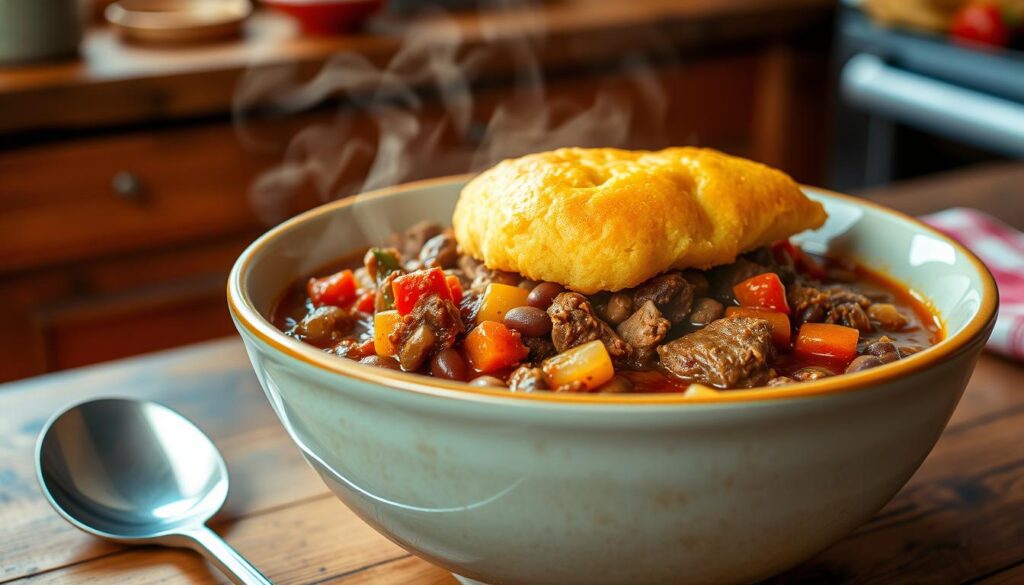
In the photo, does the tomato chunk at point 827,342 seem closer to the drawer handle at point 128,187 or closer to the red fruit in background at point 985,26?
the drawer handle at point 128,187

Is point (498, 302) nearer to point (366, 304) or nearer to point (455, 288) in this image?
point (455, 288)

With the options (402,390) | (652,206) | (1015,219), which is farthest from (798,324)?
(1015,219)

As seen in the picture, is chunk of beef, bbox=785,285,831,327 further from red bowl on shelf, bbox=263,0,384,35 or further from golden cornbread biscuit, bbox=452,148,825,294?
red bowl on shelf, bbox=263,0,384,35

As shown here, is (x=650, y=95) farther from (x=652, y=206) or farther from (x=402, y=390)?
(x=402, y=390)

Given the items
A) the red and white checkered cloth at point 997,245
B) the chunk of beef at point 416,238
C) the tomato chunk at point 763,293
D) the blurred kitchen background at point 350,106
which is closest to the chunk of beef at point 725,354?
the tomato chunk at point 763,293

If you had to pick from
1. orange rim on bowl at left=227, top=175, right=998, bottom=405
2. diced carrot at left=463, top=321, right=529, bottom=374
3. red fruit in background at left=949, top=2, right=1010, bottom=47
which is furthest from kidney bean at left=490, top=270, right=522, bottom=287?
red fruit in background at left=949, top=2, right=1010, bottom=47

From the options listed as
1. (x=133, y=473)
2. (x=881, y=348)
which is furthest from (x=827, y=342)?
(x=133, y=473)
